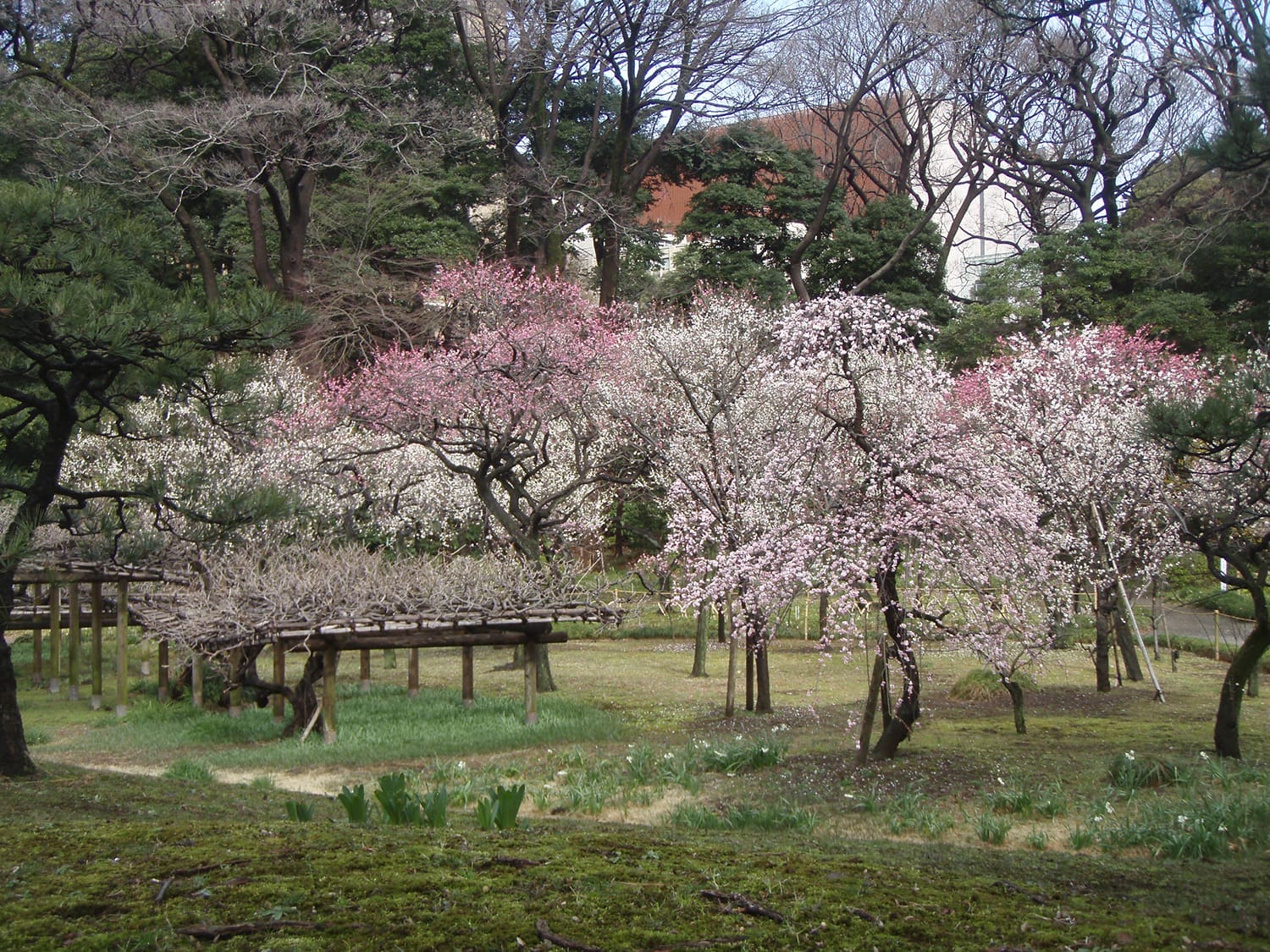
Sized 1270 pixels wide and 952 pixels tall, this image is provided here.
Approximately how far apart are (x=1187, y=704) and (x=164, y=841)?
44.9 ft

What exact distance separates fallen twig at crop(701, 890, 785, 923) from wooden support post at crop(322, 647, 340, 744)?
9.29 meters

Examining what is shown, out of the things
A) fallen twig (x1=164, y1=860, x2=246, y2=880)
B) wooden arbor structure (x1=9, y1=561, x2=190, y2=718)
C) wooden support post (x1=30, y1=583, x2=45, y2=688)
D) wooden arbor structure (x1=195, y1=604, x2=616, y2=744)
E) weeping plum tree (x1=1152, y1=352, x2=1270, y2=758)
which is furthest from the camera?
wooden support post (x1=30, y1=583, x2=45, y2=688)

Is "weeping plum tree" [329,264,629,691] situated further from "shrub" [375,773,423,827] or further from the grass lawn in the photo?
"shrub" [375,773,423,827]

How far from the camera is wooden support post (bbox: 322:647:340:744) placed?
40.6ft

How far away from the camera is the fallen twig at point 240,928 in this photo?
327cm

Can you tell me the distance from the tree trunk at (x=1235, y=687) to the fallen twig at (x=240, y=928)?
354 inches

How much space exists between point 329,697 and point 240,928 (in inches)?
378

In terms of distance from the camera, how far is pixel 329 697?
12.5 meters

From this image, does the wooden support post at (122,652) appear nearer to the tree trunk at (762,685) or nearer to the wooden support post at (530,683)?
the wooden support post at (530,683)

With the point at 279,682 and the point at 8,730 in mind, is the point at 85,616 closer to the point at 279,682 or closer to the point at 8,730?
the point at 279,682

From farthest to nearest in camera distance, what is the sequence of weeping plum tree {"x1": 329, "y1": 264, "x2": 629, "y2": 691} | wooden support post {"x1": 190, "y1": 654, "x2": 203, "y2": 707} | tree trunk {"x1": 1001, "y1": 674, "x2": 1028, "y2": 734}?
weeping plum tree {"x1": 329, "y1": 264, "x2": 629, "y2": 691}
wooden support post {"x1": 190, "y1": 654, "x2": 203, "y2": 707}
tree trunk {"x1": 1001, "y1": 674, "x2": 1028, "y2": 734}

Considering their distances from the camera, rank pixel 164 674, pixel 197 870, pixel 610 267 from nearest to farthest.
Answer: pixel 197 870, pixel 164 674, pixel 610 267

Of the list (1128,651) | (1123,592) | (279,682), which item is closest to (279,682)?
(279,682)

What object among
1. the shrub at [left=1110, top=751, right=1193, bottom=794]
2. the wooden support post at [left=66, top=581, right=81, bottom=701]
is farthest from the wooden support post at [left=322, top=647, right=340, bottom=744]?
the shrub at [left=1110, top=751, right=1193, bottom=794]
